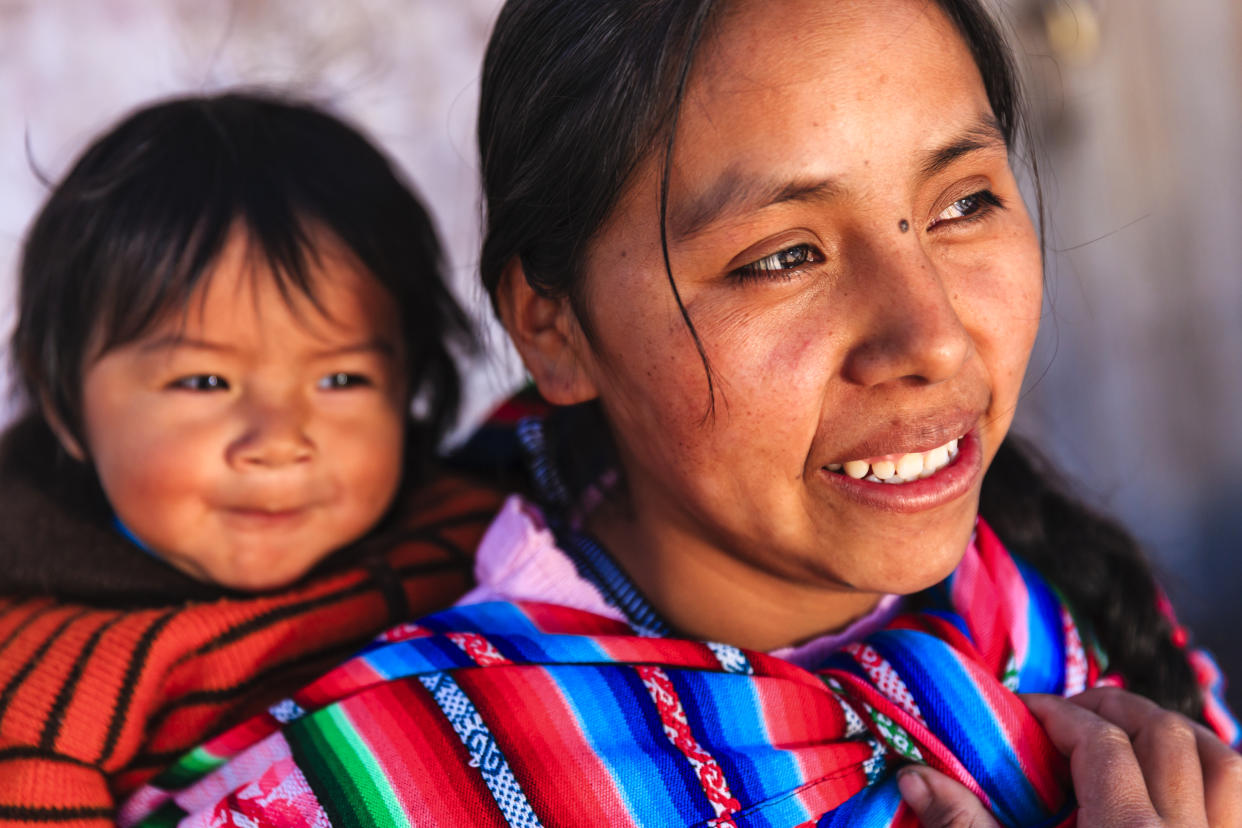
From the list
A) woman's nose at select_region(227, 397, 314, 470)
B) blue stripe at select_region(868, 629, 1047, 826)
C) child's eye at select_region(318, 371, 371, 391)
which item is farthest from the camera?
child's eye at select_region(318, 371, 371, 391)

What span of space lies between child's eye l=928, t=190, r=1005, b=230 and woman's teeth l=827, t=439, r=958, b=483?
269mm

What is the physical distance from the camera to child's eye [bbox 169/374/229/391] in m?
1.62

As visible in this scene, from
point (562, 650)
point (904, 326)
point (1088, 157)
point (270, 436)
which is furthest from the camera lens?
point (1088, 157)

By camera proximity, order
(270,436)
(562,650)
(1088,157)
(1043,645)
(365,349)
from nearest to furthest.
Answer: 1. (562,650)
2. (1043,645)
3. (270,436)
4. (365,349)
5. (1088,157)

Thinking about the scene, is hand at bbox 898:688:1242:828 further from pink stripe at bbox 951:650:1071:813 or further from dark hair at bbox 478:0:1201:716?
dark hair at bbox 478:0:1201:716

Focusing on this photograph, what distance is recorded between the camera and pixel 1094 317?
3270mm

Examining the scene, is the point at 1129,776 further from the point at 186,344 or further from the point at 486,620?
the point at 186,344

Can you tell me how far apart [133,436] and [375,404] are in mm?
370

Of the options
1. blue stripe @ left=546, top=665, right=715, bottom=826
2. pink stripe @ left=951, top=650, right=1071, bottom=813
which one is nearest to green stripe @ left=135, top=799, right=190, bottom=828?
blue stripe @ left=546, top=665, right=715, bottom=826

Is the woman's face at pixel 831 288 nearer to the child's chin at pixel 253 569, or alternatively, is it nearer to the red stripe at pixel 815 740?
the red stripe at pixel 815 740

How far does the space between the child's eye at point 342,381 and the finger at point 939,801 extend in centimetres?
104

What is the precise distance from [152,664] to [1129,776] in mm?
1241

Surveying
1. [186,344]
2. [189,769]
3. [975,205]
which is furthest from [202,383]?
[975,205]

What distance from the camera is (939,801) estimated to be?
46.3 inches
